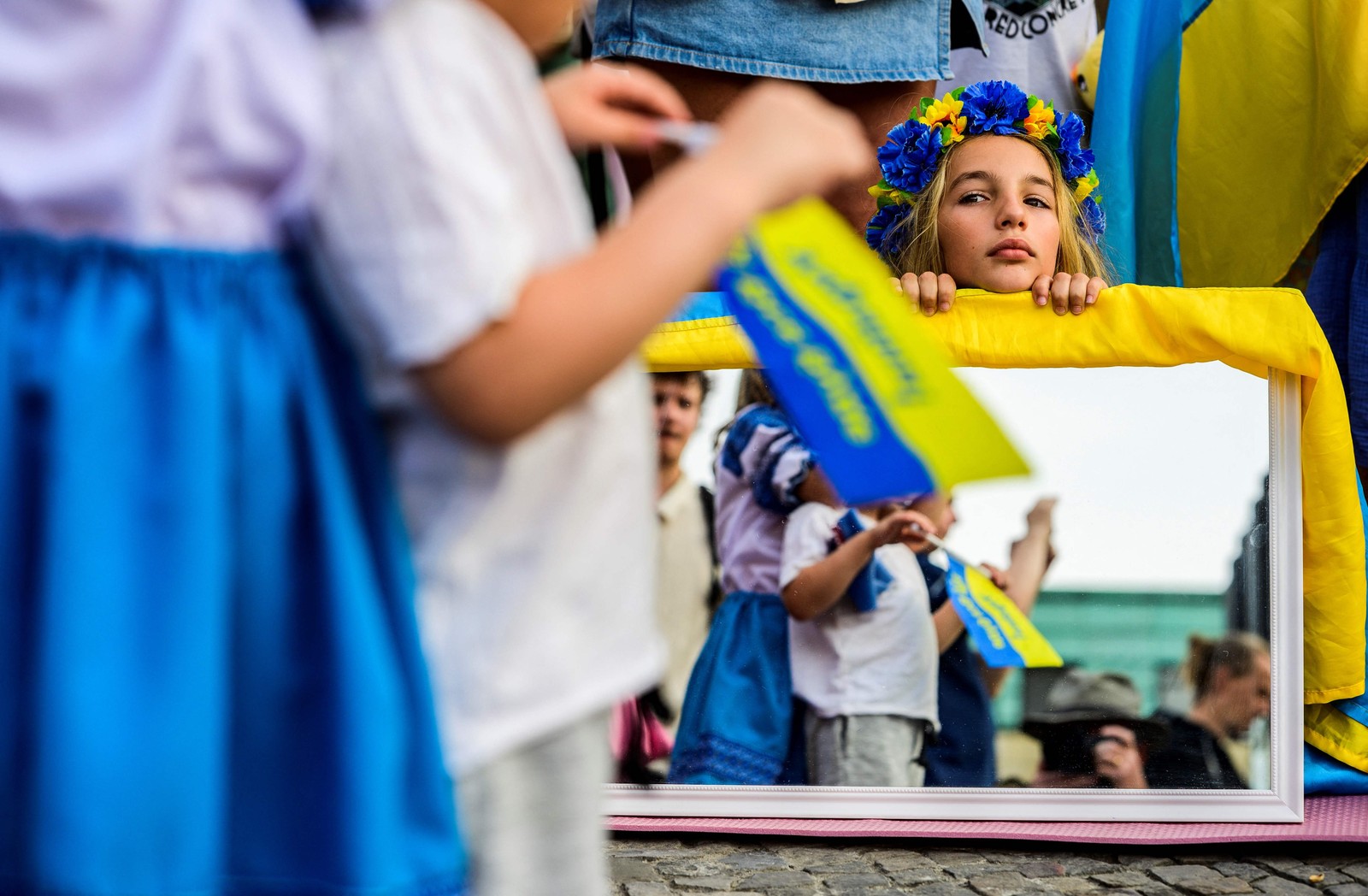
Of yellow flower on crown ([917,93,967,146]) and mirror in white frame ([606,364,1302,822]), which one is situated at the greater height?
yellow flower on crown ([917,93,967,146])

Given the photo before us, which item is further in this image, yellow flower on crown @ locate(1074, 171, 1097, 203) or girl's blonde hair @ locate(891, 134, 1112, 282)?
yellow flower on crown @ locate(1074, 171, 1097, 203)

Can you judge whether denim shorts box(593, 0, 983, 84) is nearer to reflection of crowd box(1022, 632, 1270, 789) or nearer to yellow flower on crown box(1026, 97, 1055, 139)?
yellow flower on crown box(1026, 97, 1055, 139)

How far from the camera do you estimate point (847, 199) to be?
2.44 meters

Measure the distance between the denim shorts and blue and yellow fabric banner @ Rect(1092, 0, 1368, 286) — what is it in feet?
2.34

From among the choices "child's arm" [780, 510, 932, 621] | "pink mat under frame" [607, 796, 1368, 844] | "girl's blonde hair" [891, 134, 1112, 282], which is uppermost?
"girl's blonde hair" [891, 134, 1112, 282]

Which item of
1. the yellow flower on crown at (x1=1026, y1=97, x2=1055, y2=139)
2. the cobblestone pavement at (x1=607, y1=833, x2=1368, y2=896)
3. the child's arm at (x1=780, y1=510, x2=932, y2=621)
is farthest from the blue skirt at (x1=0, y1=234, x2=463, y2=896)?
the yellow flower on crown at (x1=1026, y1=97, x2=1055, y2=139)

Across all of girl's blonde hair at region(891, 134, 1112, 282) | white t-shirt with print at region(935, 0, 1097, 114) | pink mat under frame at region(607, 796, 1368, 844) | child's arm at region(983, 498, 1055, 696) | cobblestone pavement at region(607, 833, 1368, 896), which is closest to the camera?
cobblestone pavement at region(607, 833, 1368, 896)

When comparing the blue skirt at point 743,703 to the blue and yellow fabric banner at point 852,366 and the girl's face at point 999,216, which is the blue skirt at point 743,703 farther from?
the blue and yellow fabric banner at point 852,366

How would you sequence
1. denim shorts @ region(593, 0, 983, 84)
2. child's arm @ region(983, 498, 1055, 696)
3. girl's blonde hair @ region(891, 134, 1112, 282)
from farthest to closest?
girl's blonde hair @ region(891, 134, 1112, 282) → denim shorts @ region(593, 0, 983, 84) → child's arm @ region(983, 498, 1055, 696)

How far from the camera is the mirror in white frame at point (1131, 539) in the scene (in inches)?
75.2

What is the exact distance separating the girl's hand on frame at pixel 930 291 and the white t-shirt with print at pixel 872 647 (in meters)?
0.31

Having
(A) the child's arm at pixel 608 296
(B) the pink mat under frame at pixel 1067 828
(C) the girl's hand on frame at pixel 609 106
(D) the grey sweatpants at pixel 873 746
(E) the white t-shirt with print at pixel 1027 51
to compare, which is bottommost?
(B) the pink mat under frame at pixel 1067 828

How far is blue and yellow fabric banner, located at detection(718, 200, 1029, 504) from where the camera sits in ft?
2.18

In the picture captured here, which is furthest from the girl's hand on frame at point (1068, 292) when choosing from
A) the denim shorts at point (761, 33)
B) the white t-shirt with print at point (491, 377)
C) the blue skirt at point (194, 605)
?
the blue skirt at point (194, 605)
